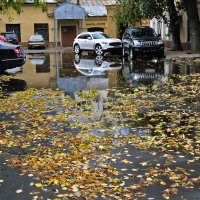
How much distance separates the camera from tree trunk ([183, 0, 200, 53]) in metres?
25.8

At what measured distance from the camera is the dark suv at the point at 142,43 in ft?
80.9

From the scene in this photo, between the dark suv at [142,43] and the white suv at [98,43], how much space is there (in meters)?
1.84

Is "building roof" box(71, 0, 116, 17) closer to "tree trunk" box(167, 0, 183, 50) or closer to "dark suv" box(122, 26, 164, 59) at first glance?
"tree trunk" box(167, 0, 183, 50)

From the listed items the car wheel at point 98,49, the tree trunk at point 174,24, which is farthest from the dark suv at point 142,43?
the tree trunk at point 174,24

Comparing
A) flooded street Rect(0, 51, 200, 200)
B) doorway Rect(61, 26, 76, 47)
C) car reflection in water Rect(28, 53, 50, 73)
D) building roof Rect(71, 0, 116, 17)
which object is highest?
building roof Rect(71, 0, 116, 17)

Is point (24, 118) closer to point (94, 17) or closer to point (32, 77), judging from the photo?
point (32, 77)

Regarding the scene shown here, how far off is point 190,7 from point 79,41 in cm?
957

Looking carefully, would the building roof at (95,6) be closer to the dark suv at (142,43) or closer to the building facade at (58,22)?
the building facade at (58,22)

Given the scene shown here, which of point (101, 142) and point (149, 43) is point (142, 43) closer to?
point (149, 43)

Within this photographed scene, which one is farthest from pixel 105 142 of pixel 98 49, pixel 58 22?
pixel 58 22

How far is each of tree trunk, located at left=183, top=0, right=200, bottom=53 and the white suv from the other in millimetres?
4941

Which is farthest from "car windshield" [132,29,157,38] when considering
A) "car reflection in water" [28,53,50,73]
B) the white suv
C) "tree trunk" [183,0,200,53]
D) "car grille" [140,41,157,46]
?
"car reflection in water" [28,53,50,73]

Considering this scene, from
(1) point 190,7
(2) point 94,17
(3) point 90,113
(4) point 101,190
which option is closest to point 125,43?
(1) point 190,7

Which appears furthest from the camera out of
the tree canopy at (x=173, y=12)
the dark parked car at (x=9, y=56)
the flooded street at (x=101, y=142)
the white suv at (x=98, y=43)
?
the white suv at (x=98, y=43)
